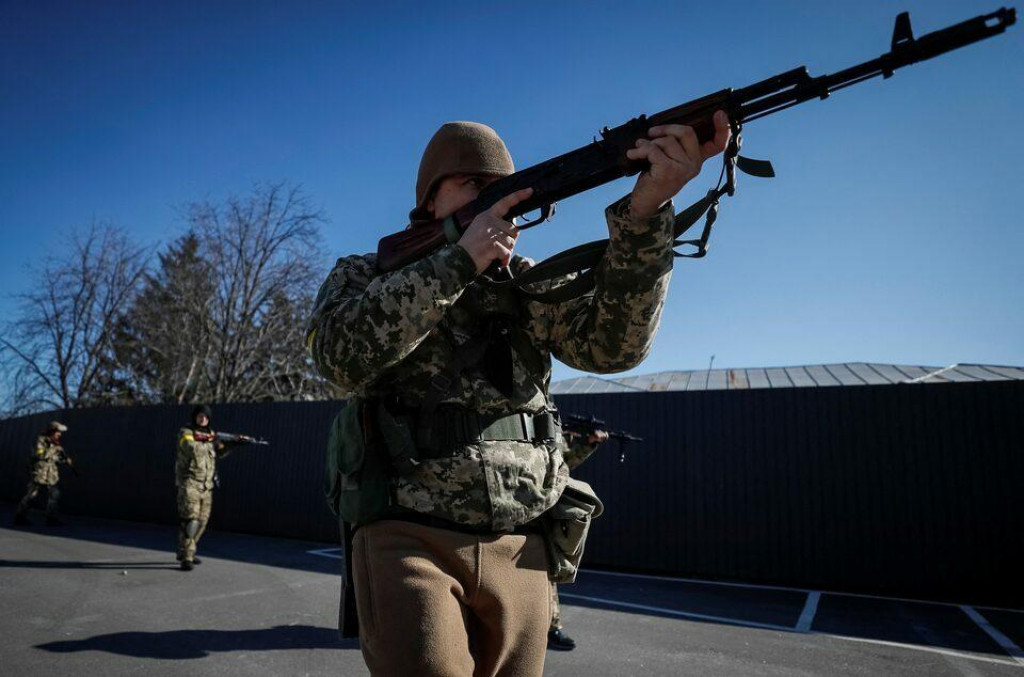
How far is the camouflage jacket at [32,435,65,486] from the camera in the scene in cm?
1341

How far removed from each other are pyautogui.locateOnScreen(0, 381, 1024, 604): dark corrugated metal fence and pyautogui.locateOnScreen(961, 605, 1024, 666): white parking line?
1.08 metres

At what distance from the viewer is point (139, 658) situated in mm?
4438

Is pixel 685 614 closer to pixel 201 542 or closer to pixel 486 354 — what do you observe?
pixel 486 354

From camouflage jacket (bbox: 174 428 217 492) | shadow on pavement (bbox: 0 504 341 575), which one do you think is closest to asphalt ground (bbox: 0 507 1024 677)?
shadow on pavement (bbox: 0 504 341 575)

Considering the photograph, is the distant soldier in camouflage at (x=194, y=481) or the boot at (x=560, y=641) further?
the distant soldier in camouflage at (x=194, y=481)

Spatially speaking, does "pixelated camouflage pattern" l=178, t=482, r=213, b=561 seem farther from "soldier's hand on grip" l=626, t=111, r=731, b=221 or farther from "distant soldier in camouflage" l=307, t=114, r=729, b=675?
"soldier's hand on grip" l=626, t=111, r=731, b=221

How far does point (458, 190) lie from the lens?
1971 mm

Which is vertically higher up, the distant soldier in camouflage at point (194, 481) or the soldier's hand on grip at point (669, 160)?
the soldier's hand on grip at point (669, 160)

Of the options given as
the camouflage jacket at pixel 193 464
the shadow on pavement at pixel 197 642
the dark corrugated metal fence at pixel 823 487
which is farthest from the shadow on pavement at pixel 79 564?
the dark corrugated metal fence at pixel 823 487

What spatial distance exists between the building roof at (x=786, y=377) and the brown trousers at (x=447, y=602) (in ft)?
37.4

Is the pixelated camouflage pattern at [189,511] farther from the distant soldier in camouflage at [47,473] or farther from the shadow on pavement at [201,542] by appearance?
the distant soldier in camouflage at [47,473]

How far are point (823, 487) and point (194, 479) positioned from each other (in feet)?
32.0

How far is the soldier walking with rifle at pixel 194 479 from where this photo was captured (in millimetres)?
8477

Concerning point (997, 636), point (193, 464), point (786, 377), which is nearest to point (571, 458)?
point (997, 636)
